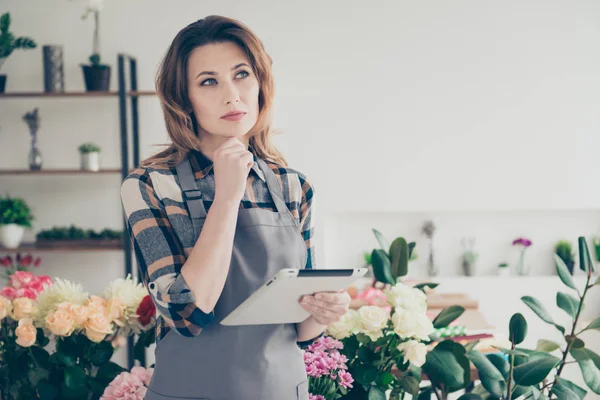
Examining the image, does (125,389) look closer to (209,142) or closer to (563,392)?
(209,142)

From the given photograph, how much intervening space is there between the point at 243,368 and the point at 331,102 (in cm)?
388

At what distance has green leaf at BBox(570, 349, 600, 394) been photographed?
161cm

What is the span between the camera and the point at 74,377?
1752 millimetres

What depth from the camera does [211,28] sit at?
1358 millimetres

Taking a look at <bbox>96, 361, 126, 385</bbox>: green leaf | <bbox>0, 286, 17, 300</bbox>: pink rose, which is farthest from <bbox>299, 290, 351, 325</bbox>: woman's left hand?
<bbox>0, 286, 17, 300</bbox>: pink rose

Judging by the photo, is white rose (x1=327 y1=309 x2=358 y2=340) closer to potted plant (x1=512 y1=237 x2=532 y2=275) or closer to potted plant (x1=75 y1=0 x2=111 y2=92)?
potted plant (x1=75 y1=0 x2=111 y2=92)

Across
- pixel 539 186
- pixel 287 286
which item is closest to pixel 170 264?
pixel 287 286

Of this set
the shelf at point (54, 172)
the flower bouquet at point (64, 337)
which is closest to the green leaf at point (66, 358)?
the flower bouquet at point (64, 337)

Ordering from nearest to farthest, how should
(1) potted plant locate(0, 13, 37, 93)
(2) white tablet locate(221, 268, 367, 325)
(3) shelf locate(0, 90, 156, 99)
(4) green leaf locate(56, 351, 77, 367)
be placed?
(2) white tablet locate(221, 268, 367, 325), (4) green leaf locate(56, 351, 77, 367), (1) potted plant locate(0, 13, 37, 93), (3) shelf locate(0, 90, 156, 99)

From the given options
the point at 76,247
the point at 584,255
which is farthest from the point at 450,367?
the point at 76,247

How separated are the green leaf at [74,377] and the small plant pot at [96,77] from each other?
322 centimetres

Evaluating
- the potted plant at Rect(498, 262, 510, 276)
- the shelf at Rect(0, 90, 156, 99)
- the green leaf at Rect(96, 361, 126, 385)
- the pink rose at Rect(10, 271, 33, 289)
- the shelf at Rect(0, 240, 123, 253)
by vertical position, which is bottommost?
the potted plant at Rect(498, 262, 510, 276)

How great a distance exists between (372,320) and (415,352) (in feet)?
0.40

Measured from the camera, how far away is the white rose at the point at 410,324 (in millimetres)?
1644
